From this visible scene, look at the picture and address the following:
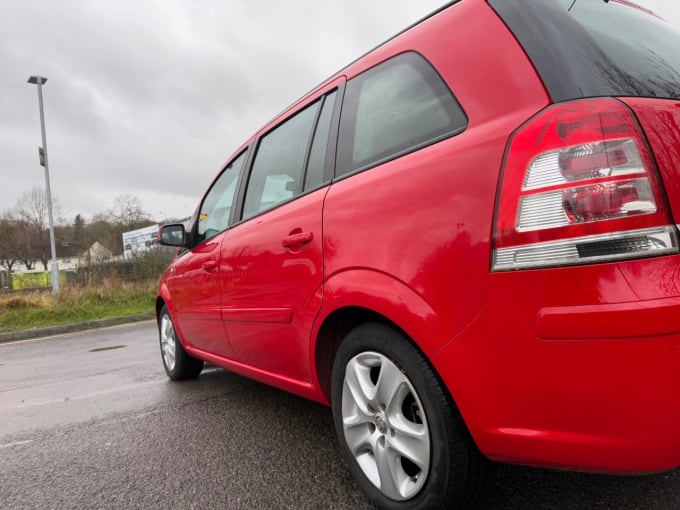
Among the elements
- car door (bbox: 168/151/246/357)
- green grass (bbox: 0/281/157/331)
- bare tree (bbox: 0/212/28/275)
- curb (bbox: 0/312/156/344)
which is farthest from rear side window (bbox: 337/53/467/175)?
bare tree (bbox: 0/212/28/275)

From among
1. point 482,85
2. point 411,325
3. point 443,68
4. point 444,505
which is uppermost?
point 443,68

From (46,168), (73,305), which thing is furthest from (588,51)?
(46,168)

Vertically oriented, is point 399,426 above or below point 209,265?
below

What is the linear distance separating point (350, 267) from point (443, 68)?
76cm

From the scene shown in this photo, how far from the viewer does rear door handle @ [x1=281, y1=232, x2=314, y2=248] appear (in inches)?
77.1

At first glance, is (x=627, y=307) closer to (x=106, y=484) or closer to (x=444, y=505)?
(x=444, y=505)

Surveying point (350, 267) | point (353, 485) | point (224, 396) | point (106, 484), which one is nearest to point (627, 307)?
point (350, 267)

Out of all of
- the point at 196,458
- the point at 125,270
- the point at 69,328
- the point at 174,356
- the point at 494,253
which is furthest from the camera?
the point at 125,270

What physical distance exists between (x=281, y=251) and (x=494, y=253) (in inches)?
45.5

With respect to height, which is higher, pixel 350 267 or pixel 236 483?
pixel 350 267

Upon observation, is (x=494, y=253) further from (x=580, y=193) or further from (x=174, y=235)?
(x=174, y=235)

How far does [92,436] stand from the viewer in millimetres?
2869

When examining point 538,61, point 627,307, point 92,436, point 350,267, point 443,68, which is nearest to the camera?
point 627,307

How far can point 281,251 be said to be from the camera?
7.07ft
